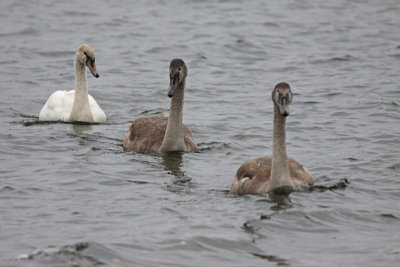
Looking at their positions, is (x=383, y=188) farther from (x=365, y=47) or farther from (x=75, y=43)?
(x=75, y=43)

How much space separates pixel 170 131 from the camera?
13344mm

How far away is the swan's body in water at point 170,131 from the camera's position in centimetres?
1316

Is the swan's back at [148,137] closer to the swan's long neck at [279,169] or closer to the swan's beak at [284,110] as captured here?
the swan's long neck at [279,169]

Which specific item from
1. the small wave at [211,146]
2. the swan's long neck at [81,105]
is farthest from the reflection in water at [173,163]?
the swan's long neck at [81,105]

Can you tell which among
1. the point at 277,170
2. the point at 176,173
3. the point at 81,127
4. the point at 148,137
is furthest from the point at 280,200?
the point at 81,127

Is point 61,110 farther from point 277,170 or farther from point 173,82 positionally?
point 277,170

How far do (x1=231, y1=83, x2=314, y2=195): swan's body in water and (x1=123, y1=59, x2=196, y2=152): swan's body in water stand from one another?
7.77 ft

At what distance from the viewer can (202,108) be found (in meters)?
17.3

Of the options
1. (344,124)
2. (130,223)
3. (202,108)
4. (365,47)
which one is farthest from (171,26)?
(130,223)

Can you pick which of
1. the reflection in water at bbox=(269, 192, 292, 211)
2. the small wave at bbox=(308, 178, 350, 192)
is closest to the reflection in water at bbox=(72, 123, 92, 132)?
the small wave at bbox=(308, 178, 350, 192)

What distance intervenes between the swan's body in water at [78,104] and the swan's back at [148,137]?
1.88 m

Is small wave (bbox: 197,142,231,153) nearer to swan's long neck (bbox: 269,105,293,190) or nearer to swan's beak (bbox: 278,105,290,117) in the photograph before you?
swan's long neck (bbox: 269,105,293,190)

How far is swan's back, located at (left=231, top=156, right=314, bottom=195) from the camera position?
10.8 metres

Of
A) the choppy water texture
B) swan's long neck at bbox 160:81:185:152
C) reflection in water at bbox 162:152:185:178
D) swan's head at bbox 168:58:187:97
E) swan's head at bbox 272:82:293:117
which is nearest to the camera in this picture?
the choppy water texture
